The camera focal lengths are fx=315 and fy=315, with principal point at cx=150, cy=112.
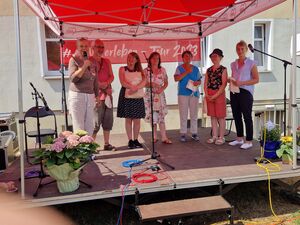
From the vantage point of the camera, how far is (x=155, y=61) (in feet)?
15.6

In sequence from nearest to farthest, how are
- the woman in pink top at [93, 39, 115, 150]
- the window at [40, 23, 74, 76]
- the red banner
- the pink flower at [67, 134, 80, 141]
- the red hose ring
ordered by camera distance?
the pink flower at [67, 134, 80, 141] → the red hose ring → the woman in pink top at [93, 39, 115, 150] → the red banner → the window at [40, 23, 74, 76]

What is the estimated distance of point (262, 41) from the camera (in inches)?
323

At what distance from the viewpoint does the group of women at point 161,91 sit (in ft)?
13.0

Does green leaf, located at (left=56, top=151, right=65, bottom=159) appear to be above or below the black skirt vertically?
below

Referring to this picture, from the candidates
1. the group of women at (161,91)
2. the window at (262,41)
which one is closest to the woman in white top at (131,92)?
the group of women at (161,91)

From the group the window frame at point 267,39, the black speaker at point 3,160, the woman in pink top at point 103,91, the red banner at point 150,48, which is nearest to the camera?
the black speaker at point 3,160

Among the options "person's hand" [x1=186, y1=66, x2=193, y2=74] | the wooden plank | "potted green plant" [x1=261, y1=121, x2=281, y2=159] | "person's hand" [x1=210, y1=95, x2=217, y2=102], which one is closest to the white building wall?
"person's hand" [x1=186, y1=66, x2=193, y2=74]

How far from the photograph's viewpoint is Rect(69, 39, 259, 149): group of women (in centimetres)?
396

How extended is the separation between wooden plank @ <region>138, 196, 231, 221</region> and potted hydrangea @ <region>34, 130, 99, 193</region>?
0.74 meters

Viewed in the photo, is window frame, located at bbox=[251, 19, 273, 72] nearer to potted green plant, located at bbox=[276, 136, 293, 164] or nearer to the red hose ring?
potted green plant, located at bbox=[276, 136, 293, 164]

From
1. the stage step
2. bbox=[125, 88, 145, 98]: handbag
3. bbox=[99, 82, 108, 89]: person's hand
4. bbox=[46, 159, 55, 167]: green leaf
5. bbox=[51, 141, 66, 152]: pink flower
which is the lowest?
the stage step

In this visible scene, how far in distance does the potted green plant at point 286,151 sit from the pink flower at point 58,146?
99.6 inches

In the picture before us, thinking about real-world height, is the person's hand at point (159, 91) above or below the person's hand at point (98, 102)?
above

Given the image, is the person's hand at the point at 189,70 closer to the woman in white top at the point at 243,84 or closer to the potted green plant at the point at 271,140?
the woman in white top at the point at 243,84
